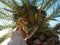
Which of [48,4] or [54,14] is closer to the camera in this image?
[54,14]

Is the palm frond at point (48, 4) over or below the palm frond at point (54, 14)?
over

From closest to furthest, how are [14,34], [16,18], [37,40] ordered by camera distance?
[14,34], [37,40], [16,18]

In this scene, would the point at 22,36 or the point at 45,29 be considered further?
the point at 45,29

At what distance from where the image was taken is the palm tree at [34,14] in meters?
6.84

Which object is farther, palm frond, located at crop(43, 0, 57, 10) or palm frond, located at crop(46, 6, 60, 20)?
palm frond, located at crop(43, 0, 57, 10)

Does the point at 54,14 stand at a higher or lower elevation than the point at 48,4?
lower

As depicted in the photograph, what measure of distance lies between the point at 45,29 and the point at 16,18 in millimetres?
1054

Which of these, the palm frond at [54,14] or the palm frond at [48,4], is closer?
the palm frond at [54,14]

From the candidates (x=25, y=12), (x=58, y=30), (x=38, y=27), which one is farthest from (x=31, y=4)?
(x=58, y=30)

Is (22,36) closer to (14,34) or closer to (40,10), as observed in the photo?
(14,34)

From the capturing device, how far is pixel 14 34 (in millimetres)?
6047

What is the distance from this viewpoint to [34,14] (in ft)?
23.1

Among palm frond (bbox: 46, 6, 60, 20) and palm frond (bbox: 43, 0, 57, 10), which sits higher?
palm frond (bbox: 43, 0, 57, 10)

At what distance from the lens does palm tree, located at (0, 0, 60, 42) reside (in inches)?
269
